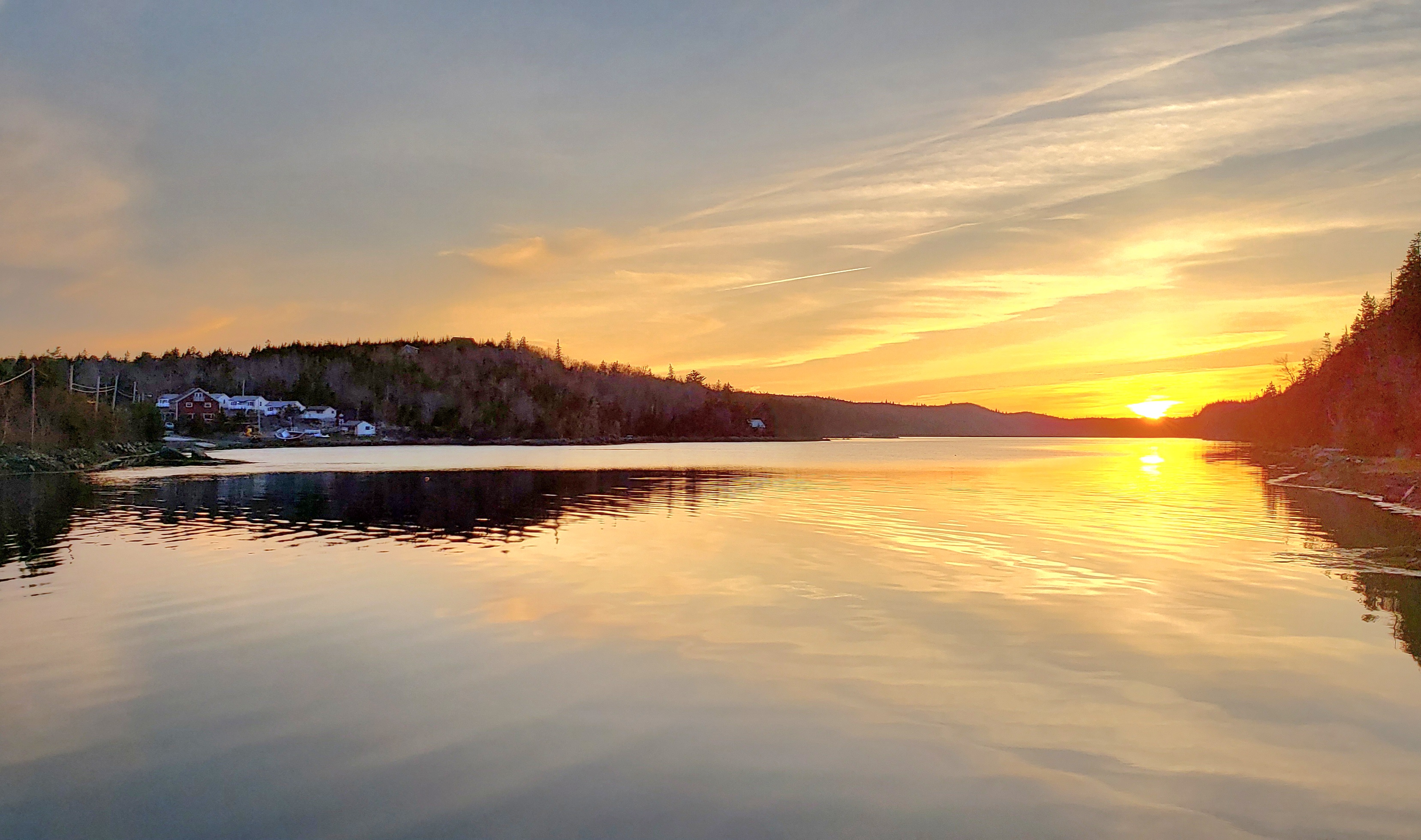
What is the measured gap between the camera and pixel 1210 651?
43.5 feet

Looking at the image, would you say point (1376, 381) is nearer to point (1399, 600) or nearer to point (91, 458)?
point (1399, 600)

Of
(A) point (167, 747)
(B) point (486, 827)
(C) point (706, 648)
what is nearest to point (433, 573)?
(C) point (706, 648)

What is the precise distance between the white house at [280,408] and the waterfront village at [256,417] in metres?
0.10

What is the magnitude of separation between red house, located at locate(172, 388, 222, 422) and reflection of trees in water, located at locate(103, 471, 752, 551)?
12765 centimetres

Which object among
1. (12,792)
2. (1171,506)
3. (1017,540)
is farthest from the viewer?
(1171,506)

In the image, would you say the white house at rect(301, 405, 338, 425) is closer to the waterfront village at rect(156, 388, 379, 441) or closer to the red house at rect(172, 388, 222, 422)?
the waterfront village at rect(156, 388, 379, 441)

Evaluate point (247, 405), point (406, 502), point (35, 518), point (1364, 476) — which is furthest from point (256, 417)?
point (1364, 476)

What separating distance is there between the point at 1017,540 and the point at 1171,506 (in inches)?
651

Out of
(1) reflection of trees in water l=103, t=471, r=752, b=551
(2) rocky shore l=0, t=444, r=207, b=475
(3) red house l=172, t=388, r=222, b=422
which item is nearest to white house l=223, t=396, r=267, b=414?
(3) red house l=172, t=388, r=222, b=422

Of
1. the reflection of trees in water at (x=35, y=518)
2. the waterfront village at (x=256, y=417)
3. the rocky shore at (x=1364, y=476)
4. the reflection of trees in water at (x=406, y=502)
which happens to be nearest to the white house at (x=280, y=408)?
the waterfront village at (x=256, y=417)

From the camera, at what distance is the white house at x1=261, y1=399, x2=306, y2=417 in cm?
18600

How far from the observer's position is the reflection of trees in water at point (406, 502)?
29766 mm

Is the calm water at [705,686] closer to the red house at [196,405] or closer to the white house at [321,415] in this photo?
the red house at [196,405]

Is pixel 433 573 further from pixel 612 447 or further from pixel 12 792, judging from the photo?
pixel 612 447
